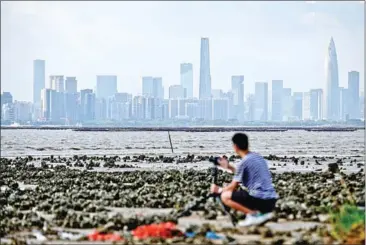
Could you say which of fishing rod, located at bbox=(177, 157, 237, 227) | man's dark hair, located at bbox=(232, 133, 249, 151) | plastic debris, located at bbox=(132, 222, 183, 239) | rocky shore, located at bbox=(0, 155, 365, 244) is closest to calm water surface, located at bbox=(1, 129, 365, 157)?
rocky shore, located at bbox=(0, 155, 365, 244)

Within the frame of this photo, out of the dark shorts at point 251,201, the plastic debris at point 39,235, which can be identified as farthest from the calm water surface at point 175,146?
the plastic debris at point 39,235

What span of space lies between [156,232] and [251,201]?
80.7 inches

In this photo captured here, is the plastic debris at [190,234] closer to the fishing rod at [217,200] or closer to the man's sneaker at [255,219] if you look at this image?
the fishing rod at [217,200]

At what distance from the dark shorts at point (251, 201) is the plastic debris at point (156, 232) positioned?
1.35 meters

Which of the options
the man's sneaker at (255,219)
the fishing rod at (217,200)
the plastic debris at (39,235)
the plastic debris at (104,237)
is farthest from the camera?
the fishing rod at (217,200)

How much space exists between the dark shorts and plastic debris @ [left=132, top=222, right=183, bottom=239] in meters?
1.35

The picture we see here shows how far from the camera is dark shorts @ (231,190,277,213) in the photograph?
14594mm

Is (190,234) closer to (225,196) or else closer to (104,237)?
(225,196)

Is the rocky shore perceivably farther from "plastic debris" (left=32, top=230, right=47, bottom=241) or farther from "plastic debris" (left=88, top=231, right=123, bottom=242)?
"plastic debris" (left=88, top=231, right=123, bottom=242)

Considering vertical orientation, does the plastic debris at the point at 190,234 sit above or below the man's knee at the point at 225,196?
below

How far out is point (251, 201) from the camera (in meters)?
14.6

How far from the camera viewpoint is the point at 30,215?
17.0 m

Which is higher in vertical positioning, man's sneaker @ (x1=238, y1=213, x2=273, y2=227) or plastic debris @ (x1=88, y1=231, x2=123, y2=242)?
man's sneaker @ (x1=238, y1=213, x2=273, y2=227)

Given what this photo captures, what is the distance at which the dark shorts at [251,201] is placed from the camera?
1459 centimetres
